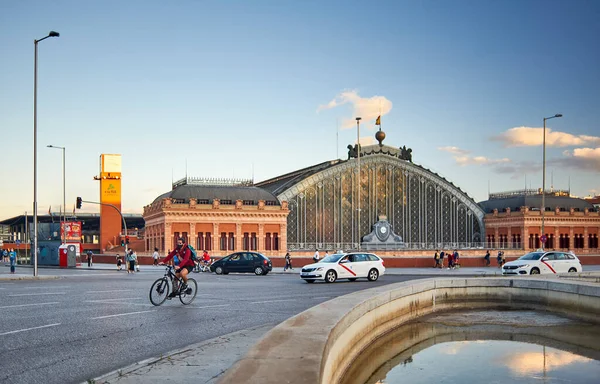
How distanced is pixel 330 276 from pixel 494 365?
61.4ft

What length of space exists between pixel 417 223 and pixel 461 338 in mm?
71881

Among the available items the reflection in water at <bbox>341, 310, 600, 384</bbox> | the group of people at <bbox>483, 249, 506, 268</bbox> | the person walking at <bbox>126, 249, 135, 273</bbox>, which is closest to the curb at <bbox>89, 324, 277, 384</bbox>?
the reflection in water at <bbox>341, 310, 600, 384</bbox>

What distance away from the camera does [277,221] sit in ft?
249

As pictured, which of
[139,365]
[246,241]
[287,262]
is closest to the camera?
[139,365]

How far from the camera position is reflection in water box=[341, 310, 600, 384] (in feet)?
35.7

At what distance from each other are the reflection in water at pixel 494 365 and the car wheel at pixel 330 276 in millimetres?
16524

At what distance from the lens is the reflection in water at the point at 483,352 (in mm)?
10875

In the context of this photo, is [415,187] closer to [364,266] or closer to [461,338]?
[364,266]

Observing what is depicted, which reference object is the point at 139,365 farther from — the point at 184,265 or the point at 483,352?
the point at 184,265

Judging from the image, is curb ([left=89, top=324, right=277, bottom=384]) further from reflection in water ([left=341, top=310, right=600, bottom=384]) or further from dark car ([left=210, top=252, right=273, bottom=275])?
dark car ([left=210, top=252, right=273, bottom=275])

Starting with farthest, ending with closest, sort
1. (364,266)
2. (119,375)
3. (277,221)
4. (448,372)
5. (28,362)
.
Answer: (277,221) → (364,266) → (448,372) → (28,362) → (119,375)

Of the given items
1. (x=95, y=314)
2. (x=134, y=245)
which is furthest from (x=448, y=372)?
(x=134, y=245)

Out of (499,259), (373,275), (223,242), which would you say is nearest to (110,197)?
(223,242)

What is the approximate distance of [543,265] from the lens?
33469 mm
